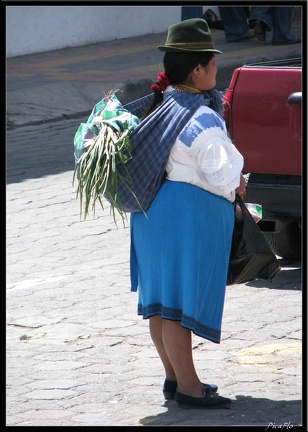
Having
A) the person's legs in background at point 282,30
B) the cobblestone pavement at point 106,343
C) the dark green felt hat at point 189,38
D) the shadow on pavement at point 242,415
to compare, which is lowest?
the cobblestone pavement at point 106,343

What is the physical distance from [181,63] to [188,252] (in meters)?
0.85

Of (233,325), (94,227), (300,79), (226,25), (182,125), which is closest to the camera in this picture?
(182,125)

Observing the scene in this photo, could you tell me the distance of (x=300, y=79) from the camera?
19.9 feet

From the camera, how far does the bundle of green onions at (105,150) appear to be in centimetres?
419

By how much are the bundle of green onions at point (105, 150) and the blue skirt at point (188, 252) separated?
0.64 ft

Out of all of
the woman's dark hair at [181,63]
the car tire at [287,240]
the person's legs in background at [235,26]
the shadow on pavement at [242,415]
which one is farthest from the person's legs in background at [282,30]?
the shadow on pavement at [242,415]

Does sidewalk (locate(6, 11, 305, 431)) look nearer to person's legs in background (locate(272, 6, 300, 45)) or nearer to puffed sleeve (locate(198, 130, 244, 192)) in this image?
puffed sleeve (locate(198, 130, 244, 192))

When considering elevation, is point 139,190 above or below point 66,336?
above

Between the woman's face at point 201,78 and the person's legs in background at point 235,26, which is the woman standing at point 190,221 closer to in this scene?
the woman's face at point 201,78

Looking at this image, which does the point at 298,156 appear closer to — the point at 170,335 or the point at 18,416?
the point at 170,335

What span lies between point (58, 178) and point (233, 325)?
433 cm

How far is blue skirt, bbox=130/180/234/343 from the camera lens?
4242 mm

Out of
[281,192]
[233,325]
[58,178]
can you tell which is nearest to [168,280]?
[233,325]

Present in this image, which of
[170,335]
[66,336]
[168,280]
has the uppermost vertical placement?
[168,280]
